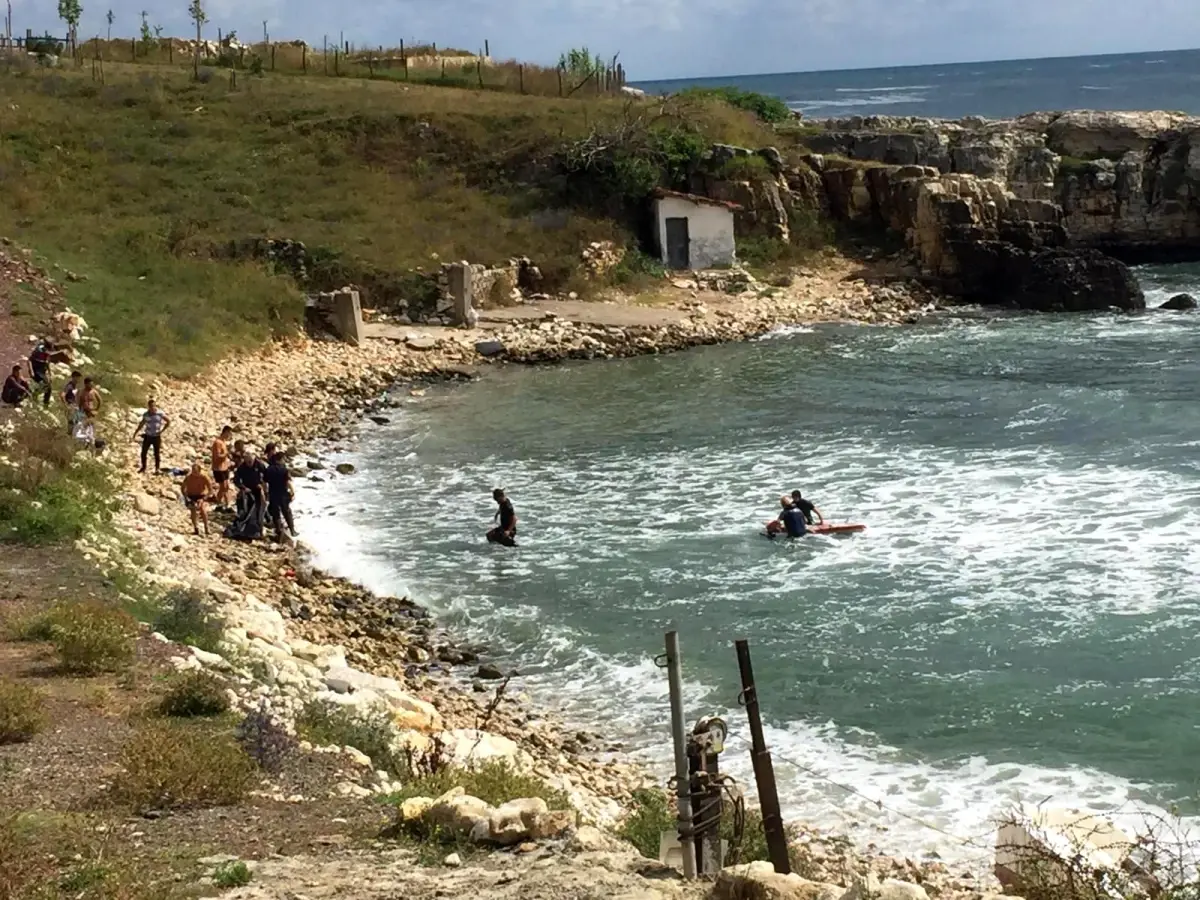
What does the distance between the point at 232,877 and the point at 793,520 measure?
13.5 metres

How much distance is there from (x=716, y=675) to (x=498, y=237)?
1122 inches

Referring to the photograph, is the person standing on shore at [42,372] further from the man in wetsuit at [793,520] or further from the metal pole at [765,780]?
the metal pole at [765,780]

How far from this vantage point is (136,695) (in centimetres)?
1140

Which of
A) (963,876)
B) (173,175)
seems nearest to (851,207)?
(173,175)

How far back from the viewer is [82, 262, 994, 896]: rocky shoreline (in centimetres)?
1223

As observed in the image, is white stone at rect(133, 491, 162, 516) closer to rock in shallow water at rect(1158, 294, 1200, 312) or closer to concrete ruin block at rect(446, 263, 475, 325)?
concrete ruin block at rect(446, 263, 475, 325)

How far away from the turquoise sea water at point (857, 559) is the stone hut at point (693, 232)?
10.9 m

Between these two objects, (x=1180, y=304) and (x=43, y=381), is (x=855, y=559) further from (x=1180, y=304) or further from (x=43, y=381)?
(x=1180, y=304)

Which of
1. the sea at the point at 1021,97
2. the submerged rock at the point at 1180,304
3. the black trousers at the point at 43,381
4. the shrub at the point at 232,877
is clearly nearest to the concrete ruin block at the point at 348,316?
the black trousers at the point at 43,381

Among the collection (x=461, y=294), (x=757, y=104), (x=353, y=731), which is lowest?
(x=353, y=731)

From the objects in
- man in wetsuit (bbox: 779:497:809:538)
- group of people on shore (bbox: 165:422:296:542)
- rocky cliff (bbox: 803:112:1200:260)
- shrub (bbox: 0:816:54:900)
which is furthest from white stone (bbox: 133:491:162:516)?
rocky cliff (bbox: 803:112:1200:260)

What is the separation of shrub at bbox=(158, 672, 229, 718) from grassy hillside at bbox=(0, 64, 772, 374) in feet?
70.8

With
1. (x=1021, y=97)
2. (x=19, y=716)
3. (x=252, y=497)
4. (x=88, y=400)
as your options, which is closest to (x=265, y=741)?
(x=19, y=716)

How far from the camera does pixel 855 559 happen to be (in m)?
19.7
